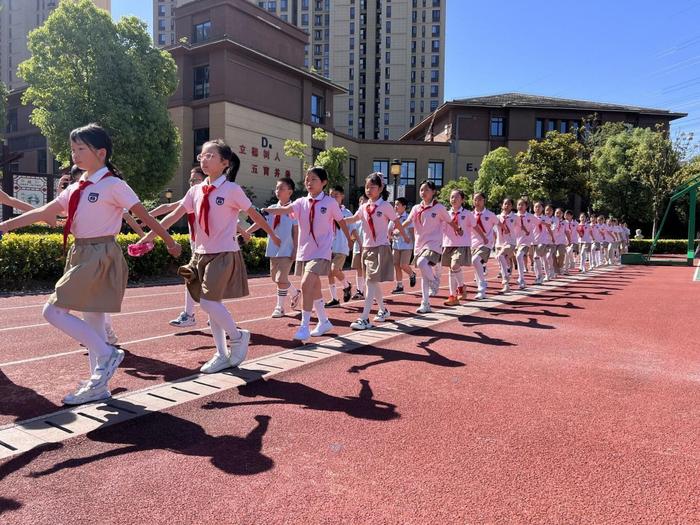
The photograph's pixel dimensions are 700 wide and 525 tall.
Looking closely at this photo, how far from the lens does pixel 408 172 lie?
172 ft

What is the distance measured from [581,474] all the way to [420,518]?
1.08 m

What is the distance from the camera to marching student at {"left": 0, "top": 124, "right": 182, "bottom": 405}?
4086 millimetres

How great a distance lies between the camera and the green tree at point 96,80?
76.3 feet

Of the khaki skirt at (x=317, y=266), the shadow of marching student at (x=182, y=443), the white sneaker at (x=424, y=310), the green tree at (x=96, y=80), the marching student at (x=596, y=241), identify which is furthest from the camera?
the green tree at (x=96, y=80)

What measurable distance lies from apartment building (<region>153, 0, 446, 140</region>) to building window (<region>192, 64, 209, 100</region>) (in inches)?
1791

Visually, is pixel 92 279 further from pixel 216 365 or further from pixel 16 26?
pixel 16 26

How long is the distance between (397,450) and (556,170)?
37.0m

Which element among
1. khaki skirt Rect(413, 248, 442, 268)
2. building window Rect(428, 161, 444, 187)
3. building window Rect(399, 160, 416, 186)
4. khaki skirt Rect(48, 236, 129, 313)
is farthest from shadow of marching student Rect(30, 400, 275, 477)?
building window Rect(428, 161, 444, 187)

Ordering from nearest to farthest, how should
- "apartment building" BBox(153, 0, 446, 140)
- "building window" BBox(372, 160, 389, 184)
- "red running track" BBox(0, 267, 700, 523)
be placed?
"red running track" BBox(0, 267, 700, 523) < "building window" BBox(372, 160, 389, 184) < "apartment building" BBox(153, 0, 446, 140)

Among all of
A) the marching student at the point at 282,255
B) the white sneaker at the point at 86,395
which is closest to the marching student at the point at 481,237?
the marching student at the point at 282,255

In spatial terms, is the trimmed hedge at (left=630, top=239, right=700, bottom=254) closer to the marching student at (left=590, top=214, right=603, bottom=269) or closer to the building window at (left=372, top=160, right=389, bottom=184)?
the marching student at (left=590, top=214, right=603, bottom=269)

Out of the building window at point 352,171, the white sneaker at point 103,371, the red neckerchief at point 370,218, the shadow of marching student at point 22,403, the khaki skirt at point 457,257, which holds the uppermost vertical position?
the building window at point 352,171

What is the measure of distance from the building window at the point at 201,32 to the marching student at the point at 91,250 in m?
34.1

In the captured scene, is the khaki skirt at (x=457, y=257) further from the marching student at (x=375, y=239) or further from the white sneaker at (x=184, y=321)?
the white sneaker at (x=184, y=321)
